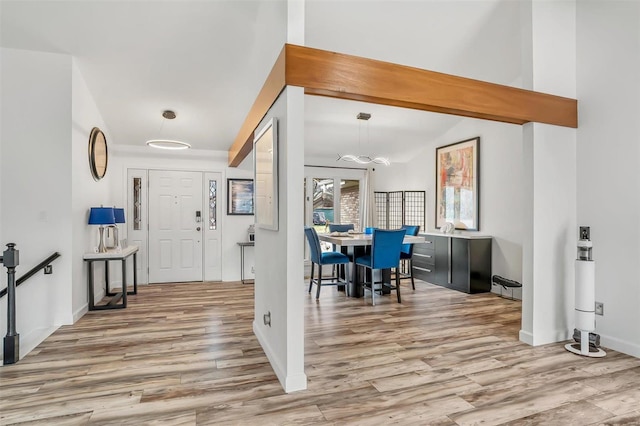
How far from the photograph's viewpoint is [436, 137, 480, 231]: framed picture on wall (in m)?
5.46

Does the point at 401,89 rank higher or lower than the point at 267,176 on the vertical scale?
higher

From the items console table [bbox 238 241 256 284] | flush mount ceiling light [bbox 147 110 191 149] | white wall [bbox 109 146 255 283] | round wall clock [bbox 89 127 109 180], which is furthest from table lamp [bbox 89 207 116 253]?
console table [bbox 238 241 256 284]

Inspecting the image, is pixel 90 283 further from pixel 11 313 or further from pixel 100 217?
pixel 11 313

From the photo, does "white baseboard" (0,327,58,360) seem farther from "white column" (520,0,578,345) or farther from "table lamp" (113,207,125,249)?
"white column" (520,0,578,345)

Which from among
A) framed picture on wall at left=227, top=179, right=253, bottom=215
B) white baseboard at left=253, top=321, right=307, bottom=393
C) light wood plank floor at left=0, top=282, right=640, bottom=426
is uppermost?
framed picture on wall at left=227, top=179, right=253, bottom=215

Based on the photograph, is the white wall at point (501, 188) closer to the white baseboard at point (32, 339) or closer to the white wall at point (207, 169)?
the white wall at point (207, 169)

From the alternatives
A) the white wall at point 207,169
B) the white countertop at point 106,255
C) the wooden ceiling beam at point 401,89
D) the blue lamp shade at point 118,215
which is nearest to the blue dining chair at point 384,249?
the wooden ceiling beam at point 401,89

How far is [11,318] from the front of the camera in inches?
106

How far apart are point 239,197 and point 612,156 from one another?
507 cm

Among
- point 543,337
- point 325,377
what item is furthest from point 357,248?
point 325,377

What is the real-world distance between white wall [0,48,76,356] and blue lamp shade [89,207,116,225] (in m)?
0.47

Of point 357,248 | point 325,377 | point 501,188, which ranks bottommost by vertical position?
point 325,377

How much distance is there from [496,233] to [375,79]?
366 cm

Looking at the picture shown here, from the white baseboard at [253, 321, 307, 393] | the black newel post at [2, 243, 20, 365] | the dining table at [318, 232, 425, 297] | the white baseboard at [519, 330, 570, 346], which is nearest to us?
the white baseboard at [253, 321, 307, 393]
